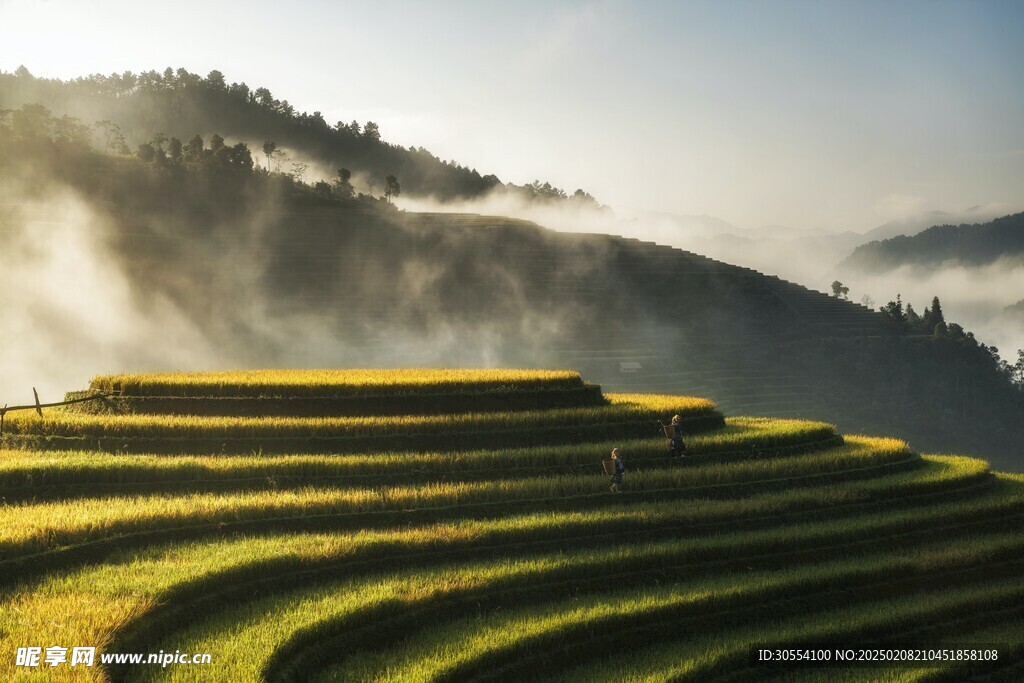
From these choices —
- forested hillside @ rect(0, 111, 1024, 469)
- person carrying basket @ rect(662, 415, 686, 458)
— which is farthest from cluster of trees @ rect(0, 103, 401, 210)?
person carrying basket @ rect(662, 415, 686, 458)

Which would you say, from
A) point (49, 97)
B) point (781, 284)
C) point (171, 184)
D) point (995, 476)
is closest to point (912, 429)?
point (781, 284)

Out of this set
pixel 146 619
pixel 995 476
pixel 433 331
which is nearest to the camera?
pixel 146 619

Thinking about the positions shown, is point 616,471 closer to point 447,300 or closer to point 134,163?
point 447,300

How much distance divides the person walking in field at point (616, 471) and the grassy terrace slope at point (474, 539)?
1.50 ft

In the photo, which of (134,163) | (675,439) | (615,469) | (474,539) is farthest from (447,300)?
(474,539)

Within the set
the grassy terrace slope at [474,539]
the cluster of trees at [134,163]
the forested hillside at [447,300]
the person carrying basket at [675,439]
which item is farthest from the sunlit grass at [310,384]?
the cluster of trees at [134,163]

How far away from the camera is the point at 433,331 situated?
8381 cm

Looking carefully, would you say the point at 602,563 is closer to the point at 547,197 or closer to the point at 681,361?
the point at 681,361

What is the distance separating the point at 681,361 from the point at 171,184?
5497cm

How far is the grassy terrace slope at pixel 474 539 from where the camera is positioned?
16.4m

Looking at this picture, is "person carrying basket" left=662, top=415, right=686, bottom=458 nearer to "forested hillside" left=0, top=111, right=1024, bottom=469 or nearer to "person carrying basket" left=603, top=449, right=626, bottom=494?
"person carrying basket" left=603, top=449, right=626, bottom=494

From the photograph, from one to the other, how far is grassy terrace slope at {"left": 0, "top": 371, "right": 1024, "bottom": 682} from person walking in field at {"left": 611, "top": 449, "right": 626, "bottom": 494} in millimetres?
458

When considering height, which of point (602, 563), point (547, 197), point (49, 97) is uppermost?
point (49, 97)

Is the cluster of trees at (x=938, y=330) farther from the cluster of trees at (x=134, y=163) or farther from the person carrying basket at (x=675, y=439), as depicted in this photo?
the person carrying basket at (x=675, y=439)
